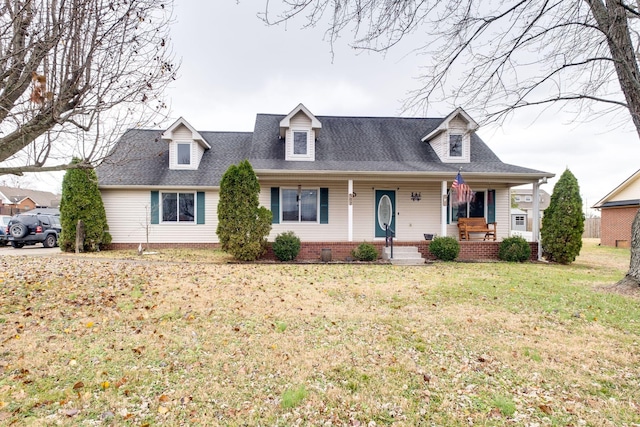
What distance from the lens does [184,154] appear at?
48.2 ft

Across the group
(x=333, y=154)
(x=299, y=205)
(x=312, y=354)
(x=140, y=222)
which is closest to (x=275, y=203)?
(x=299, y=205)

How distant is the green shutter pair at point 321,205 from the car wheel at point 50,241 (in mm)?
12021

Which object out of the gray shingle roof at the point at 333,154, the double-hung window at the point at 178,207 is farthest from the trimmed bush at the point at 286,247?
the double-hung window at the point at 178,207

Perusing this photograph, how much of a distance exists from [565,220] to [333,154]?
8892 mm

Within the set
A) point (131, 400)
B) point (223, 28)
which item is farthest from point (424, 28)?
point (131, 400)

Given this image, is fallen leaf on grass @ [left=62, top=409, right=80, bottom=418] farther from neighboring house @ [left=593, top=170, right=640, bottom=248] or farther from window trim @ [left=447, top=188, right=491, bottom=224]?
neighboring house @ [left=593, top=170, right=640, bottom=248]

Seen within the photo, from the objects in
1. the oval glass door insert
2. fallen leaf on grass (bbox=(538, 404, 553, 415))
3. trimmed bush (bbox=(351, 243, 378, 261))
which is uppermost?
the oval glass door insert

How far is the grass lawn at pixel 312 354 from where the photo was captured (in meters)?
2.71

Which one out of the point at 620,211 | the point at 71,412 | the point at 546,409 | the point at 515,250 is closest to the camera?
the point at 71,412

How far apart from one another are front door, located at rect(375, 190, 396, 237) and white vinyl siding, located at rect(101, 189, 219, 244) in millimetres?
6993

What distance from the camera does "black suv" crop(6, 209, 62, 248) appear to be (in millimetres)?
14922

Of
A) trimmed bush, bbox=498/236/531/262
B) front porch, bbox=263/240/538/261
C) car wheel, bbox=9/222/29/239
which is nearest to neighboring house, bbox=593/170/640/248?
front porch, bbox=263/240/538/261

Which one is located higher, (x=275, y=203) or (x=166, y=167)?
(x=166, y=167)

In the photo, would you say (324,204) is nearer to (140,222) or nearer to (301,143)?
(301,143)
